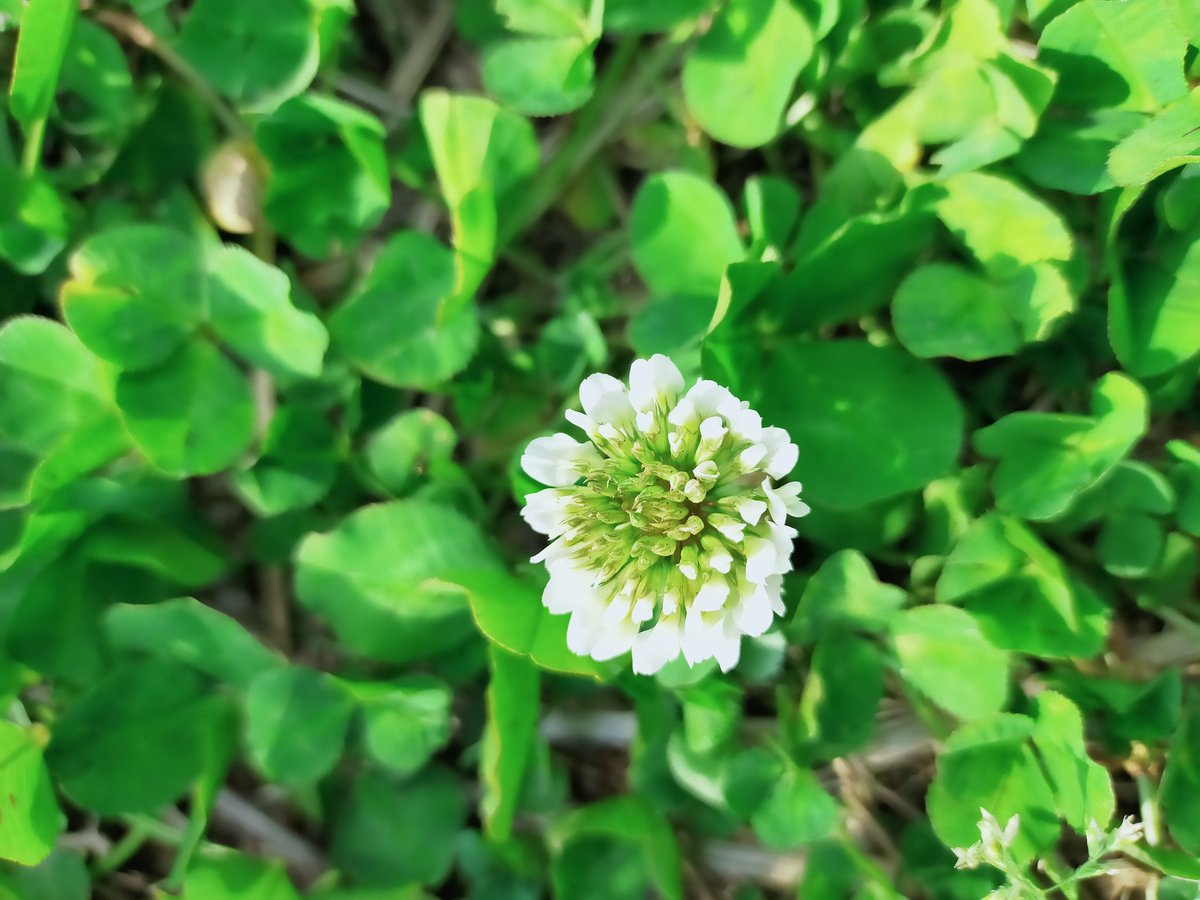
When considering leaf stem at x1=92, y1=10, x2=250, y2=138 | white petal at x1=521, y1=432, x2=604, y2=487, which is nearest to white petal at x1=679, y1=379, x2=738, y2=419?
white petal at x1=521, y1=432, x2=604, y2=487

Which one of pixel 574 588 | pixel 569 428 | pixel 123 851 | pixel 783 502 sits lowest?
pixel 123 851

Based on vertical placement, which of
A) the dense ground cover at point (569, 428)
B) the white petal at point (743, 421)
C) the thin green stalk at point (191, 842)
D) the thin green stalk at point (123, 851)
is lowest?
the thin green stalk at point (123, 851)

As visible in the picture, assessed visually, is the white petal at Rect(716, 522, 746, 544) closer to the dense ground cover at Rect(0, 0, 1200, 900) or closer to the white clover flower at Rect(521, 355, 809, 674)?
the white clover flower at Rect(521, 355, 809, 674)

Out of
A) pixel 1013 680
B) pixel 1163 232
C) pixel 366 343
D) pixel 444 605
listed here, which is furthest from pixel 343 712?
pixel 1163 232

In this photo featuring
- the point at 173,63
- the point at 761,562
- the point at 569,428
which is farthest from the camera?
the point at 173,63

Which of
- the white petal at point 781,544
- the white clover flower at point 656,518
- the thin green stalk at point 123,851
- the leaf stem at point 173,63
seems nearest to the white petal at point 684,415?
the white clover flower at point 656,518

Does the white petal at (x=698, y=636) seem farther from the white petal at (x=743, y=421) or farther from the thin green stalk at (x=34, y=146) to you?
the thin green stalk at (x=34, y=146)

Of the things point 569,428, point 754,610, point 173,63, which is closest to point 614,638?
point 754,610

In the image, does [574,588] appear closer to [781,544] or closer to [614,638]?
[614,638]
